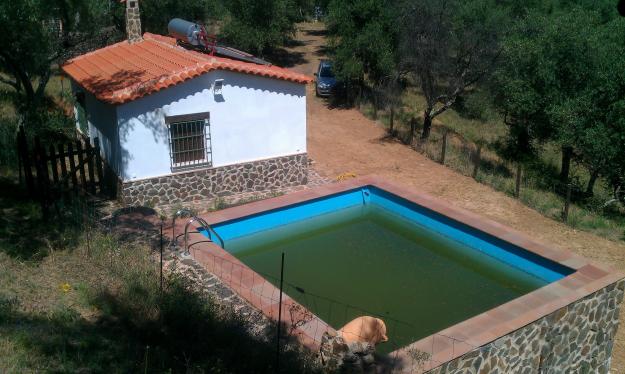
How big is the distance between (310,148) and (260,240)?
7028 mm

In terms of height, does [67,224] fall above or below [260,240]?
above

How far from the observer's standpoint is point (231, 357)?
7.86 m

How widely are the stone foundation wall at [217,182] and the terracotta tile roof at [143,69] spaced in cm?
224

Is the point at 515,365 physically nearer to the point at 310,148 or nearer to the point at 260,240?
the point at 260,240

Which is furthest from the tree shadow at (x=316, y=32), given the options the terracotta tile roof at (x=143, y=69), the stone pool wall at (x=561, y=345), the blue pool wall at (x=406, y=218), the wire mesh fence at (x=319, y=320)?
the stone pool wall at (x=561, y=345)

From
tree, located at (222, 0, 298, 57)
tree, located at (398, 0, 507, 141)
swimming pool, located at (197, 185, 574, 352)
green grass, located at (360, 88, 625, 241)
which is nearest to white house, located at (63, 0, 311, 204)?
swimming pool, located at (197, 185, 574, 352)

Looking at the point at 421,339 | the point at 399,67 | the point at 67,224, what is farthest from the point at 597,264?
the point at 399,67

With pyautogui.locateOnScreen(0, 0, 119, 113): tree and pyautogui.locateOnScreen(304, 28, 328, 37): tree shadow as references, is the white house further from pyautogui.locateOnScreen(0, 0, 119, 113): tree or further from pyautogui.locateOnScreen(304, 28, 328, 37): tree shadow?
pyautogui.locateOnScreen(304, 28, 328, 37): tree shadow

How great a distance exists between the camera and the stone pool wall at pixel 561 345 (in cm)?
962

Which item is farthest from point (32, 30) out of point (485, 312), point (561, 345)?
point (561, 345)

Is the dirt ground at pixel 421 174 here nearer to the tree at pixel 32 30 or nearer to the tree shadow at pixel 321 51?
the tree at pixel 32 30

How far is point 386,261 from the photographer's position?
43.4 ft

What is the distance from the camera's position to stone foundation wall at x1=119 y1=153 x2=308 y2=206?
14.6 meters

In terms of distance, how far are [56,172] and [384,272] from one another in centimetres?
767
